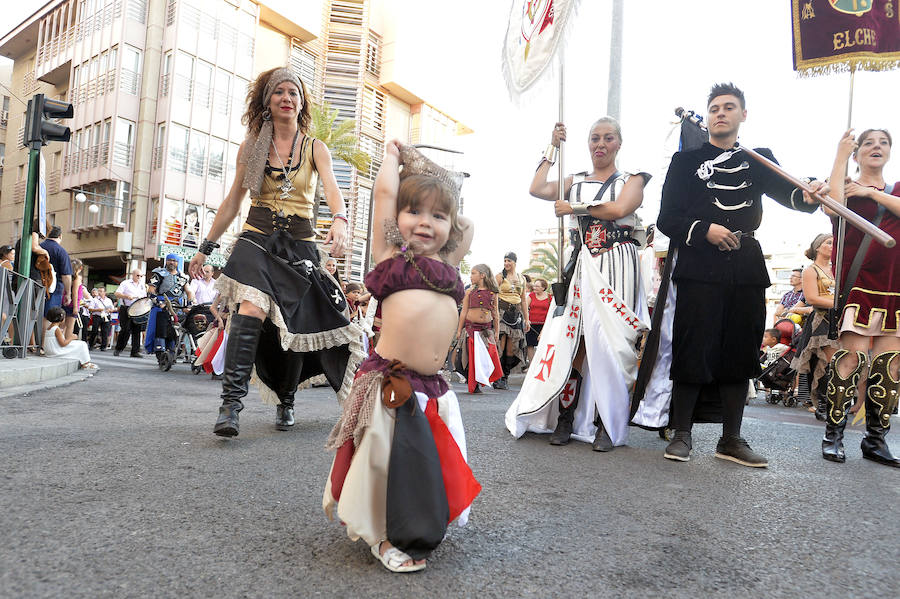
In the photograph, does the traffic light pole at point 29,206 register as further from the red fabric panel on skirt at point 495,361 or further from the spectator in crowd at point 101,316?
the spectator in crowd at point 101,316

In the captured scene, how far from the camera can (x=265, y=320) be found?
13.5ft

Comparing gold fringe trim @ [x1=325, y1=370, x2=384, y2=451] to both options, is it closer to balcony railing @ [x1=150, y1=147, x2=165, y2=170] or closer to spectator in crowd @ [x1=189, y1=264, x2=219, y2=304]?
spectator in crowd @ [x1=189, y1=264, x2=219, y2=304]

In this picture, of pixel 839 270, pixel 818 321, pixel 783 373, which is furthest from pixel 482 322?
pixel 839 270

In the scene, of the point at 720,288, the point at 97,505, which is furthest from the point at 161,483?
the point at 720,288

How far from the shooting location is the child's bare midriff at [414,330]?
2.22 metres

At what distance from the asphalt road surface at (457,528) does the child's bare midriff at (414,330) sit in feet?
2.06

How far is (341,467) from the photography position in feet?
7.02

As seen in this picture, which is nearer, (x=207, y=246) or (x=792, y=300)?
(x=207, y=246)

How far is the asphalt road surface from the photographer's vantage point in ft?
6.02

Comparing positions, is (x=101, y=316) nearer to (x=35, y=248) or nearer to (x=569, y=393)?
(x=35, y=248)

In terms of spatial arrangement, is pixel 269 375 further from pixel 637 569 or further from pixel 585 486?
pixel 637 569

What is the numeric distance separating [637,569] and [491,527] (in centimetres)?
58

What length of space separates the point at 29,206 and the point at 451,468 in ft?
25.9

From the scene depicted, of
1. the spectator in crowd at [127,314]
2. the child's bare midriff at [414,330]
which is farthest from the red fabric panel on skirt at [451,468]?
the spectator in crowd at [127,314]
